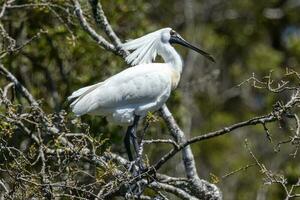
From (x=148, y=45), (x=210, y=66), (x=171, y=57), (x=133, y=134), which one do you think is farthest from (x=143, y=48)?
(x=210, y=66)

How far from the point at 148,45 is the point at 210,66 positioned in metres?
8.10

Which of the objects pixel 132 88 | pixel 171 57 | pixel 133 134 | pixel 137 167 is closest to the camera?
pixel 137 167

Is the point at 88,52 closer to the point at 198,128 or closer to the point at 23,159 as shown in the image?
the point at 23,159

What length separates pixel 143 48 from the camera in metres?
8.34

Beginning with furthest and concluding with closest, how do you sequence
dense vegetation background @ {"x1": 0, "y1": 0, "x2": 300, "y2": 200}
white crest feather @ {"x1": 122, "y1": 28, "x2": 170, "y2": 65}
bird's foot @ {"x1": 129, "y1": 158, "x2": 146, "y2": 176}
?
1. dense vegetation background @ {"x1": 0, "y1": 0, "x2": 300, "y2": 200}
2. white crest feather @ {"x1": 122, "y1": 28, "x2": 170, "y2": 65}
3. bird's foot @ {"x1": 129, "y1": 158, "x2": 146, "y2": 176}

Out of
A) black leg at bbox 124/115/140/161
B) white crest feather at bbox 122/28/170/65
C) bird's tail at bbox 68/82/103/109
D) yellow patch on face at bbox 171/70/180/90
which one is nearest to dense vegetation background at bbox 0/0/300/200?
black leg at bbox 124/115/140/161

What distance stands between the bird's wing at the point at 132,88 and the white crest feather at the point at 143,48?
18 cm

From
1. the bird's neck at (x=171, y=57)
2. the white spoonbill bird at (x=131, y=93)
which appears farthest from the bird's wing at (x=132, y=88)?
the bird's neck at (x=171, y=57)

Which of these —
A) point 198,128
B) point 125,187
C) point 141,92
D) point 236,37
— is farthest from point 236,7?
point 125,187

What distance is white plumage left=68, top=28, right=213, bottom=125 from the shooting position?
7.82 meters

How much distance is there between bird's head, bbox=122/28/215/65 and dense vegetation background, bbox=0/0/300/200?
3.25 ft

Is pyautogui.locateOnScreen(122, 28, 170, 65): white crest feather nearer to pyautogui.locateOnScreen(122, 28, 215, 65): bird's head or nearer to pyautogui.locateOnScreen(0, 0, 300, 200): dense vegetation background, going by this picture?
pyautogui.locateOnScreen(122, 28, 215, 65): bird's head

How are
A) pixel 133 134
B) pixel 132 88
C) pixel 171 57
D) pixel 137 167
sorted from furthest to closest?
pixel 171 57, pixel 133 134, pixel 132 88, pixel 137 167

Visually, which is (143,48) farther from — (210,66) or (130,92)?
(210,66)
